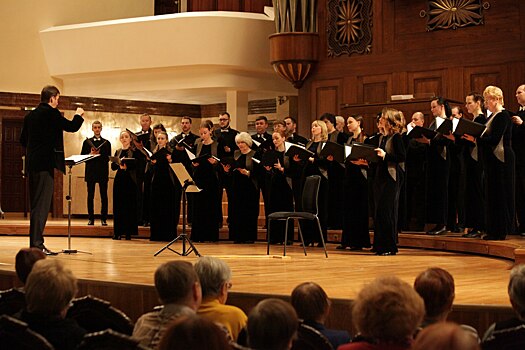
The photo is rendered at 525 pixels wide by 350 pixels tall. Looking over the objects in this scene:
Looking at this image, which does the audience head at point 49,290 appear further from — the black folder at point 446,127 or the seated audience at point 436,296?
the black folder at point 446,127

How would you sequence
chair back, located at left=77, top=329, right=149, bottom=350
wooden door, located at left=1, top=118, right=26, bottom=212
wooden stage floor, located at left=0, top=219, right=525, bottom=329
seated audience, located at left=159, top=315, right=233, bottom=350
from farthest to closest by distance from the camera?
wooden door, located at left=1, top=118, right=26, bottom=212 < wooden stage floor, located at left=0, top=219, right=525, bottom=329 < chair back, located at left=77, top=329, right=149, bottom=350 < seated audience, located at left=159, top=315, right=233, bottom=350

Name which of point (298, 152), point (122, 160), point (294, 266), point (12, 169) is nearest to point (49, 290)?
point (294, 266)

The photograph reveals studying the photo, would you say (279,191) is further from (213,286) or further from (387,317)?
(387,317)

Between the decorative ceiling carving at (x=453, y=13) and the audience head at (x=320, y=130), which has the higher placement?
the decorative ceiling carving at (x=453, y=13)

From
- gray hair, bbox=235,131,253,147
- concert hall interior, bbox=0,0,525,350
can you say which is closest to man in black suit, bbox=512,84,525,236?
concert hall interior, bbox=0,0,525,350

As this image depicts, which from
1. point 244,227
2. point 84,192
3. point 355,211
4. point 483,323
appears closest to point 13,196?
point 84,192

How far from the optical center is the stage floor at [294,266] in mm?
5293

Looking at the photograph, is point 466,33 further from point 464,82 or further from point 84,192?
point 84,192

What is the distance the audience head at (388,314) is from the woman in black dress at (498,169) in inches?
203

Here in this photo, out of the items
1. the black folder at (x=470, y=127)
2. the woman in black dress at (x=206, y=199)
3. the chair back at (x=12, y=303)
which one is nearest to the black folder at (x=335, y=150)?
the black folder at (x=470, y=127)

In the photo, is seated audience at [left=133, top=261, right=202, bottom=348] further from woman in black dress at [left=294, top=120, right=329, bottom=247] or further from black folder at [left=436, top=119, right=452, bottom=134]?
woman in black dress at [left=294, top=120, right=329, bottom=247]

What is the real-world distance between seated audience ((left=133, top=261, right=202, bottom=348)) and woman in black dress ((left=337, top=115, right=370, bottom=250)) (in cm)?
539

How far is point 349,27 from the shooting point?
11.6 m

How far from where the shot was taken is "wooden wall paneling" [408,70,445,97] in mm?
10812
